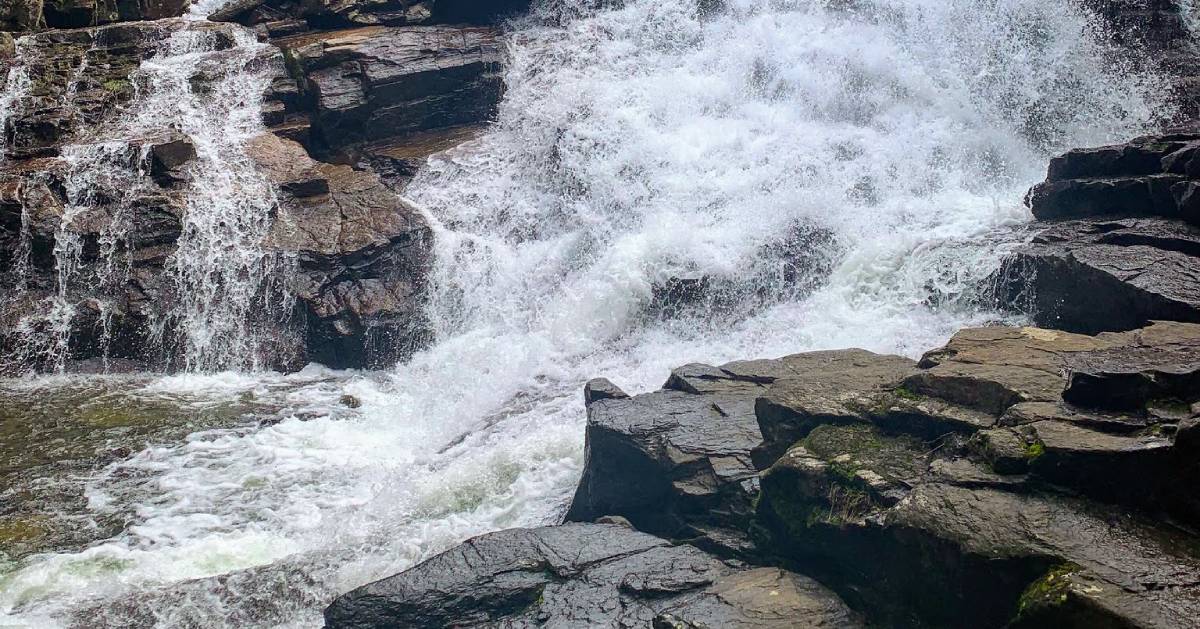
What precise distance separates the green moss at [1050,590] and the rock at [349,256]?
31.6ft

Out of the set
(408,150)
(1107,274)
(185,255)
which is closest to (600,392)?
(1107,274)

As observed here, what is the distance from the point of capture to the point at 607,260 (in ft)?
41.3

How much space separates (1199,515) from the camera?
13.4 ft

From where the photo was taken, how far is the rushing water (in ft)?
25.9

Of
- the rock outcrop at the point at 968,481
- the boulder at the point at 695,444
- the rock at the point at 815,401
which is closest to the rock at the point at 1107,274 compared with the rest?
the rock outcrop at the point at 968,481

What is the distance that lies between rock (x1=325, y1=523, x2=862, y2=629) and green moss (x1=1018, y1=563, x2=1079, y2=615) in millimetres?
1160

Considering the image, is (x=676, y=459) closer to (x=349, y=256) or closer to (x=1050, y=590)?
(x=1050, y=590)

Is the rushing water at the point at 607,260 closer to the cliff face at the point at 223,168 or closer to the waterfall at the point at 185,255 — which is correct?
the cliff face at the point at 223,168

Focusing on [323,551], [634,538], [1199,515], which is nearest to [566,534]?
[634,538]

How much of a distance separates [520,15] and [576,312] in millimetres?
8848

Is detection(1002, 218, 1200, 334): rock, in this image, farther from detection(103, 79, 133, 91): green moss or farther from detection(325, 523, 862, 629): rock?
detection(103, 79, 133, 91): green moss

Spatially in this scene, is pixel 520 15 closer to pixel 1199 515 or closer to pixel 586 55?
pixel 586 55

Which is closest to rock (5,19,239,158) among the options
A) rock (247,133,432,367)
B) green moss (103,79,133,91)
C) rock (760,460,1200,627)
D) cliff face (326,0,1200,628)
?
green moss (103,79,133,91)

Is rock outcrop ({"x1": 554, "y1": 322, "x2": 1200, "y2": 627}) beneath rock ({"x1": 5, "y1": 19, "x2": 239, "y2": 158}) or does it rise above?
beneath
